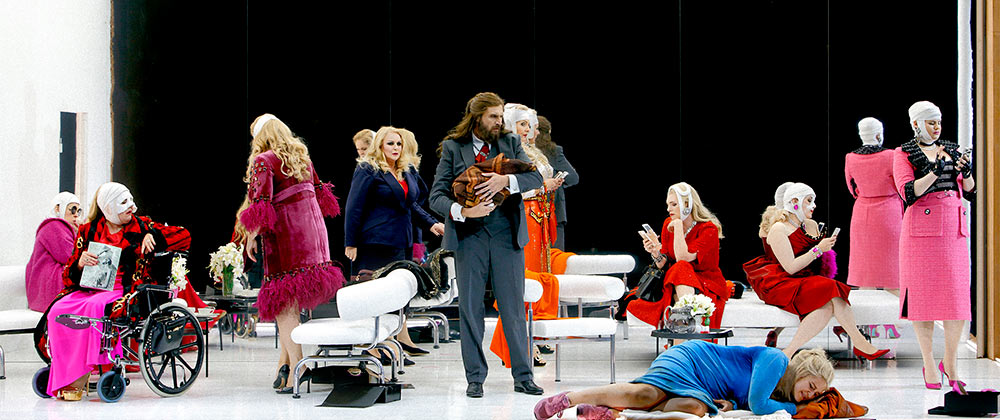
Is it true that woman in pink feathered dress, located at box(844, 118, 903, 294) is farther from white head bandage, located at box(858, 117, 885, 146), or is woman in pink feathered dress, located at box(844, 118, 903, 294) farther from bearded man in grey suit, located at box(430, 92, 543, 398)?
bearded man in grey suit, located at box(430, 92, 543, 398)

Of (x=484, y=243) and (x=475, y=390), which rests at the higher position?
(x=484, y=243)

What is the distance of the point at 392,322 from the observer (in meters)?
6.24

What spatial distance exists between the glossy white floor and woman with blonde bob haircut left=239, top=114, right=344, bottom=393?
1.56 feet

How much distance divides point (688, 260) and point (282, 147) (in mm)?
2697

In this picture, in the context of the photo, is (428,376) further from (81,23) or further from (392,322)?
(81,23)

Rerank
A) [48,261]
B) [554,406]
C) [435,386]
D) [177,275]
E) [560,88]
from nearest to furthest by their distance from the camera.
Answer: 1. [554,406]
2. [435,386]
3. [177,275]
4. [48,261]
5. [560,88]

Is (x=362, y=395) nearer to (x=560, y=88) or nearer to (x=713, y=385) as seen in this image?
(x=713, y=385)

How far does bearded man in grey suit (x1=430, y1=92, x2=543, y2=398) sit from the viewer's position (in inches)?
235

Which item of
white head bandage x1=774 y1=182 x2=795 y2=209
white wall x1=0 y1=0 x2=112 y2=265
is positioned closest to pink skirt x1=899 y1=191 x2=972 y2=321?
white head bandage x1=774 y1=182 x2=795 y2=209

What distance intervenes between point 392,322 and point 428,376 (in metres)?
0.74

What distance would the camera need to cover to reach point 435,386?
644 cm

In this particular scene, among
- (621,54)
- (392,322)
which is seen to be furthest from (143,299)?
(621,54)

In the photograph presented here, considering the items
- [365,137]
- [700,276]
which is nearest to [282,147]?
[365,137]

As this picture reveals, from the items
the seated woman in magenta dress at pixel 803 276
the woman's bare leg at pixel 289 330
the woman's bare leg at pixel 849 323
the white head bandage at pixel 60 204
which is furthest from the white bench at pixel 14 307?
the woman's bare leg at pixel 849 323
